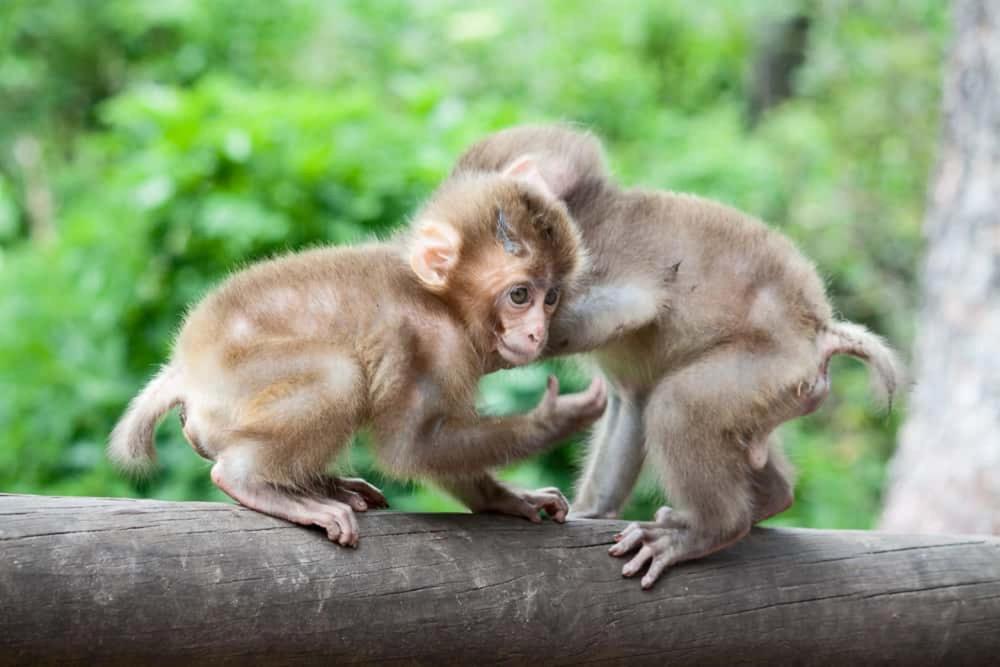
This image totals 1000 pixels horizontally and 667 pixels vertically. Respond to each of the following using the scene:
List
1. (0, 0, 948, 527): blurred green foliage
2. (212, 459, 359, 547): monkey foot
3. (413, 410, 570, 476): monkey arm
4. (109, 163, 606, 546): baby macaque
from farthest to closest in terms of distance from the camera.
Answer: (0, 0, 948, 527): blurred green foliage < (413, 410, 570, 476): monkey arm < (109, 163, 606, 546): baby macaque < (212, 459, 359, 547): monkey foot

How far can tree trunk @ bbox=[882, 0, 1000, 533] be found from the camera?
559 cm

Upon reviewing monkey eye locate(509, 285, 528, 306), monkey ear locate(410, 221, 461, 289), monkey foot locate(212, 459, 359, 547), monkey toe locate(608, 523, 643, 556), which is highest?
monkey ear locate(410, 221, 461, 289)

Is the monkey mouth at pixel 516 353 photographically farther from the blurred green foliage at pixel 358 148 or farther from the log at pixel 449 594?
the blurred green foliage at pixel 358 148

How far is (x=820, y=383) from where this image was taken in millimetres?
3631

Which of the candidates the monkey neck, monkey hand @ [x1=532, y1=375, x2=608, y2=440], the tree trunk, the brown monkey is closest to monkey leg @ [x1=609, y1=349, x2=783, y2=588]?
the brown monkey

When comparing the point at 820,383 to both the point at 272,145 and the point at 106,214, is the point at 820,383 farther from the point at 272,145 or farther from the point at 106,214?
the point at 106,214

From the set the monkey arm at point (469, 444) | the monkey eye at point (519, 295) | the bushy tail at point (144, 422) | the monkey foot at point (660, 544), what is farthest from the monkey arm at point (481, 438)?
the bushy tail at point (144, 422)

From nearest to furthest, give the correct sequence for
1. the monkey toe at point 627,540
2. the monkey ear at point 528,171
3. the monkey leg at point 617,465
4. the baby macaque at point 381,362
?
1. the baby macaque at point 381,362
2. the monkey toe at point 627,540
3. the monkey ear at point 528,171
4. the monkey leg at point 617,465

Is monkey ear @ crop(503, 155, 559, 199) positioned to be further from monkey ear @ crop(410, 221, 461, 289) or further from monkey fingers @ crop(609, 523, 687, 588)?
monkey fingers @ crop(609, 523, 687, 588)

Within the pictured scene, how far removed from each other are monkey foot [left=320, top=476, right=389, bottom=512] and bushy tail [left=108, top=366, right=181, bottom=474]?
460 mm

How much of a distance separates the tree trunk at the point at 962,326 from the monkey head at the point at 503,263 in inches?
116

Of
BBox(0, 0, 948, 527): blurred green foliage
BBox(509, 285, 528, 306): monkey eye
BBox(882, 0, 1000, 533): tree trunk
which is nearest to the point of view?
BBox(509, 285, 528, 306): monkey eye

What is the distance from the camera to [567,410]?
3395mm

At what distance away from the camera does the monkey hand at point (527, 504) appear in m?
3.37
